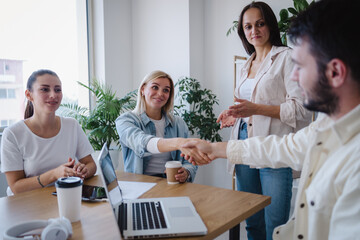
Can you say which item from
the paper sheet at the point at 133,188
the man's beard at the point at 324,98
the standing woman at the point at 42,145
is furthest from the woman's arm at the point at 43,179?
the man's beard at the point at 324,98

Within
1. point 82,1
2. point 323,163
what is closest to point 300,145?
point 323,163

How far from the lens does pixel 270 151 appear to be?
4.33 ft

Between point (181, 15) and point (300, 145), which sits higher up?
point (181, 15)

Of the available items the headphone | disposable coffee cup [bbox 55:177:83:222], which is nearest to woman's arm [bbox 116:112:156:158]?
disposable coffee cup [bbox 55:177:83:222]

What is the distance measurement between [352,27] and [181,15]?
323cm

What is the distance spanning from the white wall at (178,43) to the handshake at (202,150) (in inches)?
87.5

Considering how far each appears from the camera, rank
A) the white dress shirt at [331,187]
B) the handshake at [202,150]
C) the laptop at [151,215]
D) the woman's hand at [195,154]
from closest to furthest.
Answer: the white dress shirt at [331,187], the laptop at [151,215], the handshake at [202,150], the woman's hand at [195,154]

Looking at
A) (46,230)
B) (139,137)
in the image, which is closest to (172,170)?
(139,137)

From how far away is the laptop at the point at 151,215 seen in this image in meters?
1.04

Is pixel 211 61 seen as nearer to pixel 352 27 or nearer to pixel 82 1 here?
pixel 82 1

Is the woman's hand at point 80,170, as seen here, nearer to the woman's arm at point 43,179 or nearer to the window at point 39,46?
the woman's arm at point 43,179

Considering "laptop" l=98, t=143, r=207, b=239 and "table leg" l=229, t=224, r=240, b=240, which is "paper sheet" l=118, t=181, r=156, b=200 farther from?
"table leg" l=229, t=224, r=240, b=240

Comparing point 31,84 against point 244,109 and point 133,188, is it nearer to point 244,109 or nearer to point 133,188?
Answer: point 133,188

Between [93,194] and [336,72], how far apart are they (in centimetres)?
112
